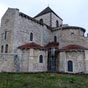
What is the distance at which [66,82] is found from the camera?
2481 cm

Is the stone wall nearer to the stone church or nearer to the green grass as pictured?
the stone church

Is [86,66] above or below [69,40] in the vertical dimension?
below

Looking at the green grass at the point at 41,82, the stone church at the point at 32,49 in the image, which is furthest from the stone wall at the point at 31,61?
the green grass at the point at 41,82

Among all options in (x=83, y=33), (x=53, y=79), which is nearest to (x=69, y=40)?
(x=83, y=33)

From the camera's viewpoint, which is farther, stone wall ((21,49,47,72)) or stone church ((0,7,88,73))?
stone church ((0,7,88,73))

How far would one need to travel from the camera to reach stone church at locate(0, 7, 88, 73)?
35031 mm

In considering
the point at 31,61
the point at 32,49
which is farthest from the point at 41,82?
the point at 32,49

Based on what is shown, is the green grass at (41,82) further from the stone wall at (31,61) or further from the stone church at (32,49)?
the stone church at (32,49)

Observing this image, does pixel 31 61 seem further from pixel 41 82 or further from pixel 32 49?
pixel 41 82

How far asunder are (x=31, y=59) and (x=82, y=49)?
9081 millimetres

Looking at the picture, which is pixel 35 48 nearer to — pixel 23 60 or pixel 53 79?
pixel 23 60

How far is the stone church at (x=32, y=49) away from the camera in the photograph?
35031 mm

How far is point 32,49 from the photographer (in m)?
35.4

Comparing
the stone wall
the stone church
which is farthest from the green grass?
the stone church
